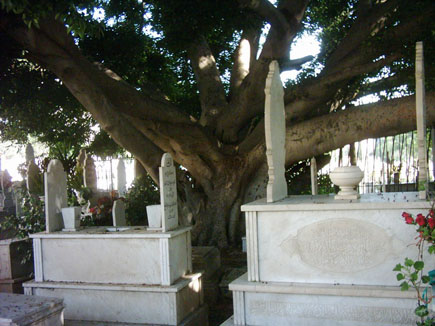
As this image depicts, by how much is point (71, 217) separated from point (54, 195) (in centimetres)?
40

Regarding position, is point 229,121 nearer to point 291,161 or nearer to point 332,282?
point 291,161

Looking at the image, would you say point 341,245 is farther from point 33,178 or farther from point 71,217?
point 33,178

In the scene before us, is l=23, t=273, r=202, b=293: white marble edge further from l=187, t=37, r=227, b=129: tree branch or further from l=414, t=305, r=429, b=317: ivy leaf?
l=187, t=37, r=227, b=129: tree branch

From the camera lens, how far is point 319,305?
3922mm

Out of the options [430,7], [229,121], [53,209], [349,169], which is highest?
[430,7]

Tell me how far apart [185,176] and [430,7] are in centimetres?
556

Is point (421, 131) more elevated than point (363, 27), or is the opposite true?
point (363, 27)

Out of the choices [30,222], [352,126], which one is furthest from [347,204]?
[30,222]

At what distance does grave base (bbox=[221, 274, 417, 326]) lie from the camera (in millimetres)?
3705

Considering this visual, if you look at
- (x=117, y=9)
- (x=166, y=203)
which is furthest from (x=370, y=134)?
(x=117, y=9)

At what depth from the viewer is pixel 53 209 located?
5.44 m

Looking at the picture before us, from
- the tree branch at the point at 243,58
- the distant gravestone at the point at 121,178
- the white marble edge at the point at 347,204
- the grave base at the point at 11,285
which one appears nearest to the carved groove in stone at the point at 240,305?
the white marble edge at the point at 347,204

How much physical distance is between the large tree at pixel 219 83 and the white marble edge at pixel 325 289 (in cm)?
366

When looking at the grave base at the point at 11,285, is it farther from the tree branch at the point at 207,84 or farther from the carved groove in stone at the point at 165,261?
the tree branch at the point at 207,84
